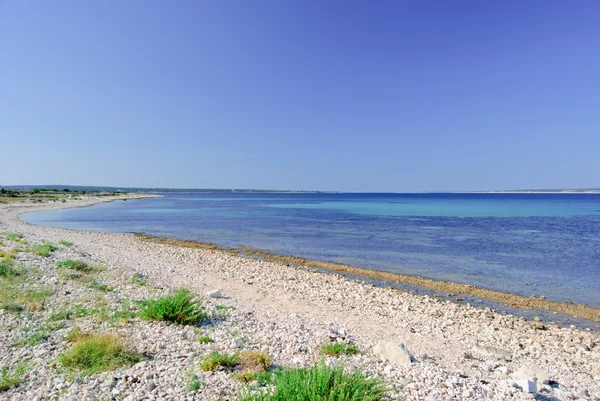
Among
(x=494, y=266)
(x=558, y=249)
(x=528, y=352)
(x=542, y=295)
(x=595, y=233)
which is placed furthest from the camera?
(x=595, y=233)

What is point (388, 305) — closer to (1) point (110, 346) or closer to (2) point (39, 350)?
(1) point (110, 346)

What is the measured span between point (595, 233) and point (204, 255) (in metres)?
40.2

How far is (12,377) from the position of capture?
219 inches

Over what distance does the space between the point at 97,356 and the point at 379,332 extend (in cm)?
710

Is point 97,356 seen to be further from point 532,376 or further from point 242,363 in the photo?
point 532,376

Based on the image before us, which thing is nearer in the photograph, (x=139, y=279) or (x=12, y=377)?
(x=12, y=377)

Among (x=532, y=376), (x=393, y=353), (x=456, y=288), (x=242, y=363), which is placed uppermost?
(x=242, y=363)

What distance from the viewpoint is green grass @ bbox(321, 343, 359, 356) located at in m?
7.25

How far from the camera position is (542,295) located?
1570 centimetres

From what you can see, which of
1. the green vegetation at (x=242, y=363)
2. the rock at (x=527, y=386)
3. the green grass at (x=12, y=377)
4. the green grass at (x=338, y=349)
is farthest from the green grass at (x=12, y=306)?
the rock at (x=527, y=386)

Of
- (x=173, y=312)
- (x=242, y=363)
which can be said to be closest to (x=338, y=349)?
(x=242, y=363)

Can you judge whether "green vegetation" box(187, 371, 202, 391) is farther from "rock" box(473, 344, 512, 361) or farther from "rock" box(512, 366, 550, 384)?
"rock" box(473, 344, 512, 361)

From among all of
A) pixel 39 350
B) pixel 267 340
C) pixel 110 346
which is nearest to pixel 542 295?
pixel 267 340

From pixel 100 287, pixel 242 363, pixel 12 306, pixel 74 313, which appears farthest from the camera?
pixel 100 287
